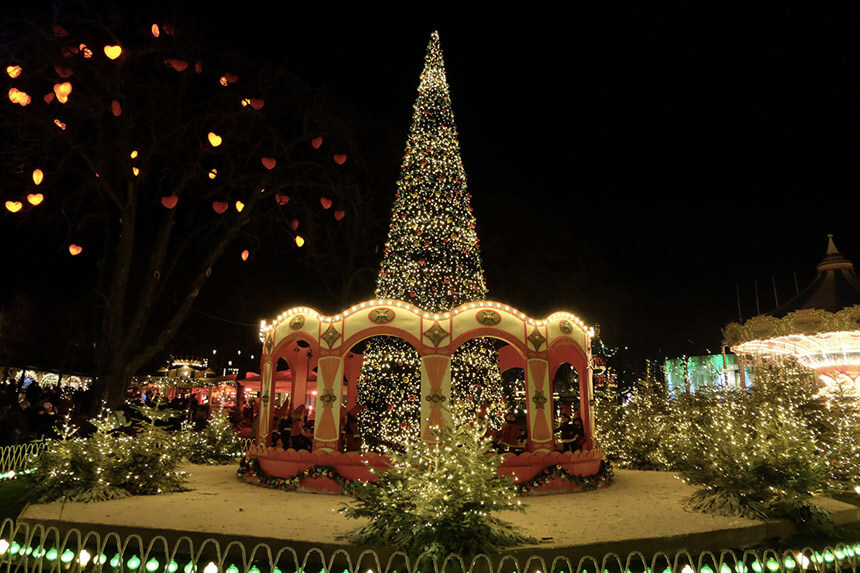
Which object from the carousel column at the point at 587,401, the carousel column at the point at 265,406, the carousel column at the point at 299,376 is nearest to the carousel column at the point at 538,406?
the carousel column at the point at 587,401

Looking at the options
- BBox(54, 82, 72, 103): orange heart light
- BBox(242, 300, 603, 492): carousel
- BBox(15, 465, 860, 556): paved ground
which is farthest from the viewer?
BBox(54, 82, 72, 103): orange heart light

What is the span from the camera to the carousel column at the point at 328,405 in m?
10.6

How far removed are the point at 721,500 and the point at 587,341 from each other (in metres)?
5.01

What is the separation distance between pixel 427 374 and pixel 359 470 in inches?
84.9

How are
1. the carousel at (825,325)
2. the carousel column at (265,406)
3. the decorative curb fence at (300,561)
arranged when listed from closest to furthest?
the decorative curb fence at (300,561)
the carousel column at (265,406)
the carousel at (825,325)

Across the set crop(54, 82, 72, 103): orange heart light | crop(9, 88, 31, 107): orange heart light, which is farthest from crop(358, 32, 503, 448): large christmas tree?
crop(9, 88, 31, 107): orange heart light

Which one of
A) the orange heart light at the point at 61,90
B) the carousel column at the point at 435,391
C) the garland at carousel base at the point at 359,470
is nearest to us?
the garland at carousel base at the point at 359,470

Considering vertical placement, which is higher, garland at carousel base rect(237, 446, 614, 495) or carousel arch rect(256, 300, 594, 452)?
carousel arch rect(256, 300, 594, 452)

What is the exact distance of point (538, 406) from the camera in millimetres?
10977

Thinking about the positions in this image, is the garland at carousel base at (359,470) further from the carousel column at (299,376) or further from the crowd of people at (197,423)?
the carousel column at (299,376)

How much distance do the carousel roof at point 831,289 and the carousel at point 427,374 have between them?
1088 cm

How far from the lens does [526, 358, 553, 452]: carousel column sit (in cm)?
1088

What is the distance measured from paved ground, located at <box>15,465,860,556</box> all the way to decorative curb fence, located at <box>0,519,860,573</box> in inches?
6.4

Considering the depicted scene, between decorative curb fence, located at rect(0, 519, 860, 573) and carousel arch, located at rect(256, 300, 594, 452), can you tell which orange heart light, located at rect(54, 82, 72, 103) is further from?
decorative curb fence, located at rect(0, 519, 860, 573)
